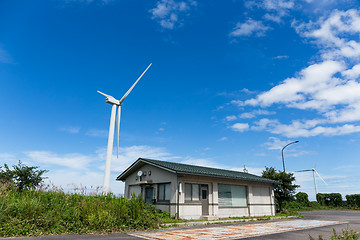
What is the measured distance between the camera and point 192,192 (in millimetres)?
18016

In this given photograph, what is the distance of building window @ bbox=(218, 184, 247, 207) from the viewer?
1989 cm

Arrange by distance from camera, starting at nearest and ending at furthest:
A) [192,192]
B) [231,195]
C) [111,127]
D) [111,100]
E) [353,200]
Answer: [192,192] < [231,195] < [111,127] < [111,100] < [353,200]

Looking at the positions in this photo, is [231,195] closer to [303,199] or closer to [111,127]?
[111,127]

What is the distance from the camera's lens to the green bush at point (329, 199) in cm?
4294

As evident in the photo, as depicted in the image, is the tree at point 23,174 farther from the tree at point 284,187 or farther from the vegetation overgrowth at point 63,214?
the tree at point 284,187

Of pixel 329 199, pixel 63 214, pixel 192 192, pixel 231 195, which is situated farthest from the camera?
pixel 329 199

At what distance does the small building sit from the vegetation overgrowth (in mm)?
3049

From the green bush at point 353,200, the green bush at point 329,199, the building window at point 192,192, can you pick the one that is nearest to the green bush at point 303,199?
the green bush at point 329,199

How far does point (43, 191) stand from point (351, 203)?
48436 mm

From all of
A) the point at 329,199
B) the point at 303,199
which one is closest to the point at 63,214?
the point at 303,199

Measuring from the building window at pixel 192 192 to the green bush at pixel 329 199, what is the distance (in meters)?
38.0

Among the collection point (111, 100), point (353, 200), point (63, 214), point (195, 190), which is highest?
point (111, 100)

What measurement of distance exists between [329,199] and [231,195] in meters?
34.6

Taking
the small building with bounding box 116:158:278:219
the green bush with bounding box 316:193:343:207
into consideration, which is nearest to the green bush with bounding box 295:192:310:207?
the green bush with bounding box 316:193:343:207
